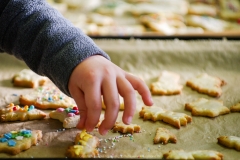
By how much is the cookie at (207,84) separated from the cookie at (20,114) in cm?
52

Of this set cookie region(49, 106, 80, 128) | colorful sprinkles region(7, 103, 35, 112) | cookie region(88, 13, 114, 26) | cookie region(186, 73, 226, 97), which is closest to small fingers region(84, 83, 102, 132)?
cookie region(49, 106, 80, 128)

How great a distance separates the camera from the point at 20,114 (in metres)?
1.01

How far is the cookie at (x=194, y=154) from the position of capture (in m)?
0.83

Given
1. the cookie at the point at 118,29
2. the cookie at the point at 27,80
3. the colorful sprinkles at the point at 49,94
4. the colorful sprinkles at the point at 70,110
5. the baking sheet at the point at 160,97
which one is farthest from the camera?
the cookie at the point at 118,29

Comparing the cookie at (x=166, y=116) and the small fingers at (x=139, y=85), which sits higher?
the small fingers at (x=139, y=85)

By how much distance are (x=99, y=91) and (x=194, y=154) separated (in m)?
0.27

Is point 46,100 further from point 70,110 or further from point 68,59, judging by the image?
point 68,59

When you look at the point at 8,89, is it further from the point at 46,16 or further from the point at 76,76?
the point at 76,76

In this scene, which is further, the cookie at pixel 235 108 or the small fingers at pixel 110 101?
the cookie at pixel 235 108

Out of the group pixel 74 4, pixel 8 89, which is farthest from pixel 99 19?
pixel 8 89

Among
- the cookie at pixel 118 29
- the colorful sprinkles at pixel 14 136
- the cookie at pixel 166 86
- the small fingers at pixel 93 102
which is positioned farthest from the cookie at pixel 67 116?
the cookie at pixel 118 29

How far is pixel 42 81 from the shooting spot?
125 centimetres

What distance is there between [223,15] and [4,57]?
1.18 meters

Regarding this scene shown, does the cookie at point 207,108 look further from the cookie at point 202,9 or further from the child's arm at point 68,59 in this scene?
the cookie at point 202,9
